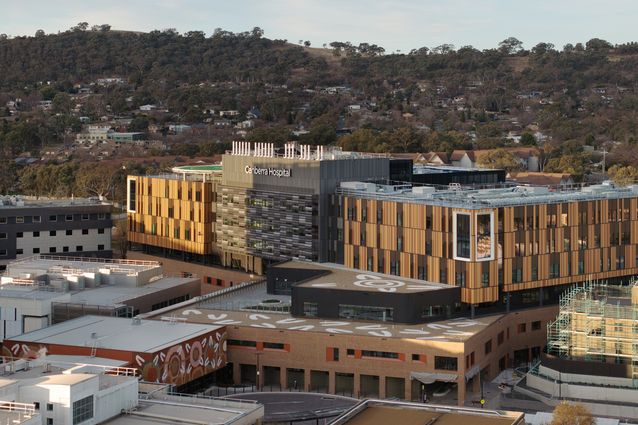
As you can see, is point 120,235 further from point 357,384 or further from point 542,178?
point 357,384

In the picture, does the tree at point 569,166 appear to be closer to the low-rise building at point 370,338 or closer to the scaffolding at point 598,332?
the low-rise building at point 370,338

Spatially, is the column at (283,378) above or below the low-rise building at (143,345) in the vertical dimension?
below

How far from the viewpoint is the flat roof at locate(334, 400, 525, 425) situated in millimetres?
45562

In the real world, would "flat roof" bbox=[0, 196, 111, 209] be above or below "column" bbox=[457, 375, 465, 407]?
above

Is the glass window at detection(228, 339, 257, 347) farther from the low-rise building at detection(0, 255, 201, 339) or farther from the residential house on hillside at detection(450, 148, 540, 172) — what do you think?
the residential house on hillside at detection(450, 148, 540, 172)

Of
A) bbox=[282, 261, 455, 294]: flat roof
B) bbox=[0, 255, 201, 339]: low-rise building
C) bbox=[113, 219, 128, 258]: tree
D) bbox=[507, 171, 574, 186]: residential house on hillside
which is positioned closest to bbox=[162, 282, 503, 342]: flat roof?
bbox=[282, 261, 455, 294]: flat roof

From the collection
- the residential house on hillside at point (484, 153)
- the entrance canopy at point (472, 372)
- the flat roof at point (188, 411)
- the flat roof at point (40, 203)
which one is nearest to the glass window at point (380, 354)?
the entrance canopy at point (472, 372)

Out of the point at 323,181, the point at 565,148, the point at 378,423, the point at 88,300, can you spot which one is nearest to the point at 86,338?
the point at 88,300

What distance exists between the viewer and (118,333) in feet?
194

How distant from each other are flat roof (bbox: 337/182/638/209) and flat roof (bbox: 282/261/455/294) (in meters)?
4.69

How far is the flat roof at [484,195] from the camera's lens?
69438 millimetres

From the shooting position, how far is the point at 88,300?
67938 millimetres

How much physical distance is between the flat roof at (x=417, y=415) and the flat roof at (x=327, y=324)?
13.0 m

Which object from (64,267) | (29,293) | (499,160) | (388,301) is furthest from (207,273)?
(499,160)
